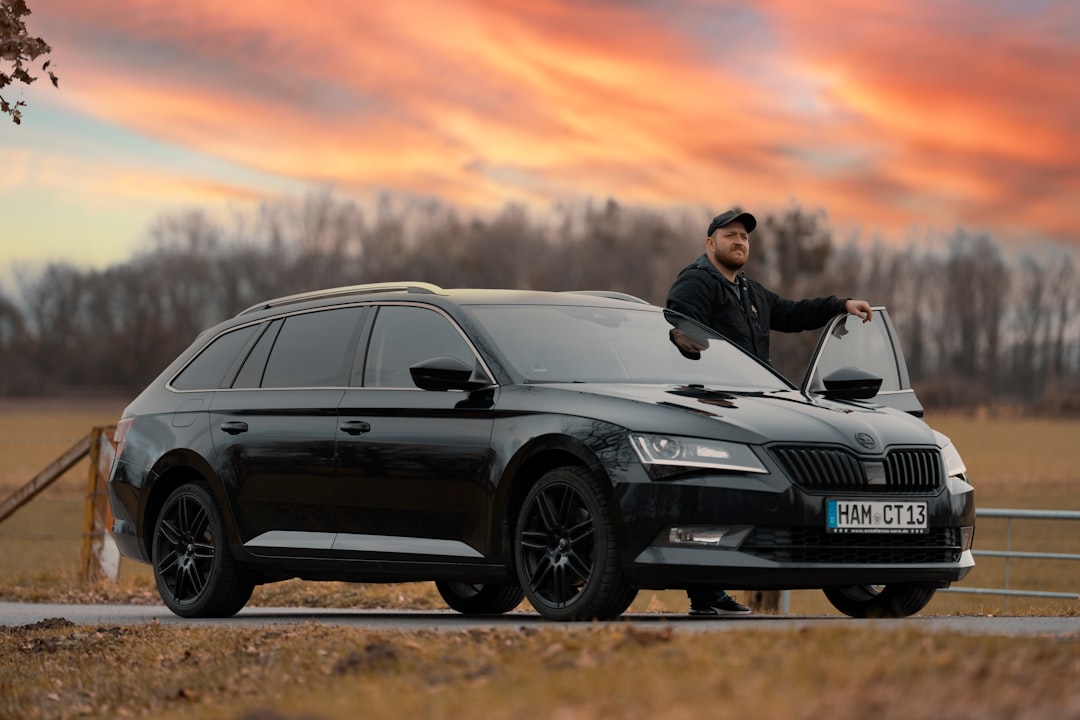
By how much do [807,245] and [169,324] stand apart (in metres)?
56.5

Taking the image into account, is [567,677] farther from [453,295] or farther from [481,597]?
[481,597]

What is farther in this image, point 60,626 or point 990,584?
point 990,584

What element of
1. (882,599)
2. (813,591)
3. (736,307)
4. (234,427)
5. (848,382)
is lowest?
(813,591)

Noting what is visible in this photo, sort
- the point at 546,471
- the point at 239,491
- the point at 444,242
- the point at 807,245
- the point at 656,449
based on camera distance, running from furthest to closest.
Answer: the point at 444,242 < the point at 807,245 < the point at 239,491 < the point at 546,471 < the point at 656,449

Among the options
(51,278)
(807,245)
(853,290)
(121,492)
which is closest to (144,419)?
(121,492)

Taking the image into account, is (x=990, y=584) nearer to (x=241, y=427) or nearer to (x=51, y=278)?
(x=241, y=427)

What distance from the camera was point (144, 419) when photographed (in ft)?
38.4

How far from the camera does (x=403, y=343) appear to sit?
9836 millimetres

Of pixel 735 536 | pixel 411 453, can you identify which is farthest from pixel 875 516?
pixel 411 453

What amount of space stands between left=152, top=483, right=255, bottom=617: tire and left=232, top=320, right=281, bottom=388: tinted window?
759 mm

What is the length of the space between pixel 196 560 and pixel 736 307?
4024 millimetres

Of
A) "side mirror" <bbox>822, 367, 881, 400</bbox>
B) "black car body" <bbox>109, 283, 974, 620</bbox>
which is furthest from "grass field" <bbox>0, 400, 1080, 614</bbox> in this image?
"black car body" <bbox>109, 283, 974, 620</bbox>

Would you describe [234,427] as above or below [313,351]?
below

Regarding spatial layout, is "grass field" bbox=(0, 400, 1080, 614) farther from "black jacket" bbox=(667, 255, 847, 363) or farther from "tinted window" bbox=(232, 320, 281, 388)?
"tinted window" bbox=(232, 320, 281, 388)
